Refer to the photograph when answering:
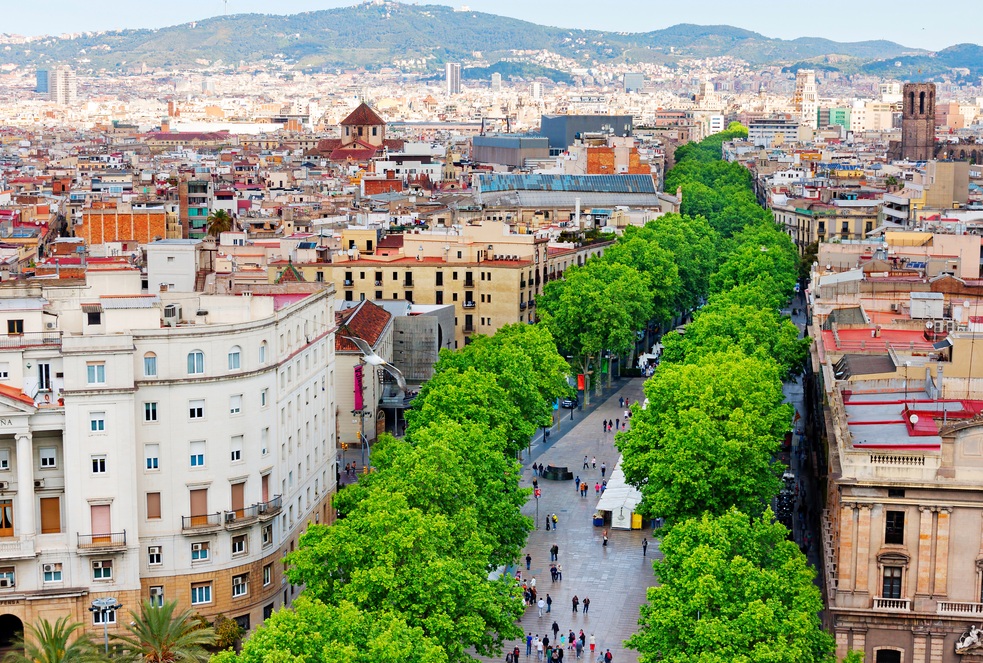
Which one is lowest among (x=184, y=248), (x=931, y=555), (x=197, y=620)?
(x=197, y=620)

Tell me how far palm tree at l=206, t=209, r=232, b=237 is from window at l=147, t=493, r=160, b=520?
245 ft

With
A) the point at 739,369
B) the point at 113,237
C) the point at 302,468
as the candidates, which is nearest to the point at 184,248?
the point at 302,468

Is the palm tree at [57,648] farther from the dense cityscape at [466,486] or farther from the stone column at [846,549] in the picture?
the stone column at [846,549]

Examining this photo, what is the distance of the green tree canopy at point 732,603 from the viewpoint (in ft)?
143

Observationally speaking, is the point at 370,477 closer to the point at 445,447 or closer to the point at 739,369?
the point at 445,447

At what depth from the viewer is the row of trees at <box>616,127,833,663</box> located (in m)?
44.2

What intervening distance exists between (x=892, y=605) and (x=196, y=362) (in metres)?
25.4

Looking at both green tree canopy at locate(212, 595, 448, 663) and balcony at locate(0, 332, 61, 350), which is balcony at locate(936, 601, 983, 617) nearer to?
green tree canopy at locate(212, 595, 448, 663)

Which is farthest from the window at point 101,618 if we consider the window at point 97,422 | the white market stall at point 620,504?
the white market stall at point 620,504

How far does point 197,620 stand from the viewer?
54.0 metres

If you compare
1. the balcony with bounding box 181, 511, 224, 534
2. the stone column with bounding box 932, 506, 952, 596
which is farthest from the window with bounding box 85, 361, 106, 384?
the stone column with bounding box 932, 506, 952, 596

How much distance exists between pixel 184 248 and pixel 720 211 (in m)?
122

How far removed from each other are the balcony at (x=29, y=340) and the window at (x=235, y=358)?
614cm

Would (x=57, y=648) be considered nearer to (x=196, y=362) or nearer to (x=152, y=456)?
(x=152, y=456)
